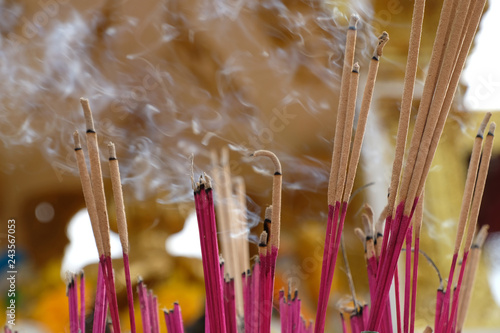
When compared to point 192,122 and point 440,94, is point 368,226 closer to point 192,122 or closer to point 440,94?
point 440,94

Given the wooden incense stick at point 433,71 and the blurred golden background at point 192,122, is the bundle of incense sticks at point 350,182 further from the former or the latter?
the blurred golden background at point 192,122

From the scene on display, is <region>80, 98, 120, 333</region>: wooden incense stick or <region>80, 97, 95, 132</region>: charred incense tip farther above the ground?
<region>80, 97, 95, 132</region>: charred incense tip

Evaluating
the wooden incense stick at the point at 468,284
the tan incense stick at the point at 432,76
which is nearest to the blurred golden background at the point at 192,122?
the wooden incense stick at the point at 468,284

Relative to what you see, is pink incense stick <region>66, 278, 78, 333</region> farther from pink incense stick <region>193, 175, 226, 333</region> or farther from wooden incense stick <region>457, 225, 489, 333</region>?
wooden incense stick <region>457, 225, 489, 333</region>

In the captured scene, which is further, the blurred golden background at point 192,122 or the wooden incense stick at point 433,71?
the blurred golden background at point 192,122

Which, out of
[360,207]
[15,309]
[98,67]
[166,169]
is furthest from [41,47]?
[360,207]

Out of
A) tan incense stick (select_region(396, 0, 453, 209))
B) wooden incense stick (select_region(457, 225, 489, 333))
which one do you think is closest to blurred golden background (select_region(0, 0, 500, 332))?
wooden incense stick (select_region(457, 225, 489, 333))

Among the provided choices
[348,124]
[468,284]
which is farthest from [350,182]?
[468,284]

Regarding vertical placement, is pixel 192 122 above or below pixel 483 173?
above
